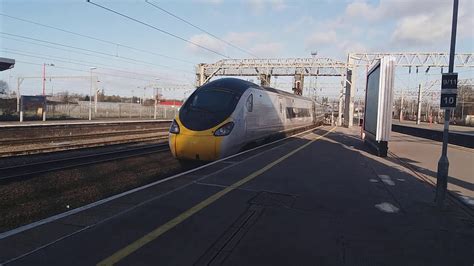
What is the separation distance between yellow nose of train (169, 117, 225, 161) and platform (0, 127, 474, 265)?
3680 mm

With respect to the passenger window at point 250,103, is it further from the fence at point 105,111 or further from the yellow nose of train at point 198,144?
the fence at point 105,111

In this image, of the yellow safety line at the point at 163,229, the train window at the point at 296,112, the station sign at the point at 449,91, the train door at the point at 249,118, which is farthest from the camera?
the train window at the point at 296,112

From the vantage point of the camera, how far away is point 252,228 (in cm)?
584

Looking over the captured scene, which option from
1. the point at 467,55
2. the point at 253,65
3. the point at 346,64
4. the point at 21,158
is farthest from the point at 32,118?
the point at 467,55

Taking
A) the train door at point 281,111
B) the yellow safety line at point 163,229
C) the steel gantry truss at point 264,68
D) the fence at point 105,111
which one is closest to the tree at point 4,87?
the fence at point 105,111

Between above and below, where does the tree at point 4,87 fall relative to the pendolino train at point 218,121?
above

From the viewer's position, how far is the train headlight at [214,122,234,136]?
520 inches

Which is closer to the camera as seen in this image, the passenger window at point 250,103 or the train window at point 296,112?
the passenger window at point 250,103

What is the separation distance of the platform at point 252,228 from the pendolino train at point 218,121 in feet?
12.4

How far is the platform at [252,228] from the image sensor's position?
4.74m

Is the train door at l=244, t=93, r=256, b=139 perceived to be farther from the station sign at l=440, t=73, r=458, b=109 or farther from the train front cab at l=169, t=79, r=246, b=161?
the station sign at l=440, t=73, r=458, b=109

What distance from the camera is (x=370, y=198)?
26.6 feet

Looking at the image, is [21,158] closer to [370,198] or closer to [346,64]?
[370,198]

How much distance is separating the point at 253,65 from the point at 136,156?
37.3m
